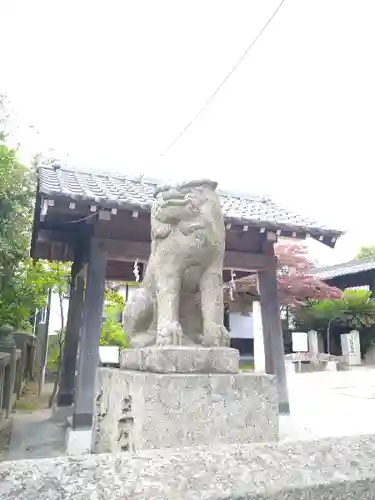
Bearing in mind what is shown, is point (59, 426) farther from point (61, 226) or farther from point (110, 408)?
point (110, 408)

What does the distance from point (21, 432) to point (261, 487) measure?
17.5 ft

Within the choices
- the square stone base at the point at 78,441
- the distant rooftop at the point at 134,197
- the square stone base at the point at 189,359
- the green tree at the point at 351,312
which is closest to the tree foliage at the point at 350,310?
the green tree at the point at 351,312

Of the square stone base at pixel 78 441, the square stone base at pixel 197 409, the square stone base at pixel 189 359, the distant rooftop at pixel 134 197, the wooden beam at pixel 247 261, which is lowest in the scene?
the square stone base at pixel 78 441

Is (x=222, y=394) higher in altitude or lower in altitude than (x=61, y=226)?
lower

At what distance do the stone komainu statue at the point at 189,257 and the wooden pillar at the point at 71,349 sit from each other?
12.9ft

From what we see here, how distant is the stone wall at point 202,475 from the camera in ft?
2.78

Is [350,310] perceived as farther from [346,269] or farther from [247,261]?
[247,261]

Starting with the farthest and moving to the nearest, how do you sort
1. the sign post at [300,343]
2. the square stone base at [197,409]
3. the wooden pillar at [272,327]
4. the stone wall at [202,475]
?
the sign post at [300,343] < the wooden pillar at [272,327] < the square stone base at [197,409] < the stone wall at [202,475]

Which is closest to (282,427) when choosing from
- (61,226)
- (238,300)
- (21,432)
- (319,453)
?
(21,432)

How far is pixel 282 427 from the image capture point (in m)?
5.03

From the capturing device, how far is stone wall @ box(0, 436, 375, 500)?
85 centimetres

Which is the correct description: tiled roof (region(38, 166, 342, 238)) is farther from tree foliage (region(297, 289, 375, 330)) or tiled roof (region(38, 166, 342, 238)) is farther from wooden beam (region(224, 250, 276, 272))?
tree foliage (region(297, 289, 375, 330))

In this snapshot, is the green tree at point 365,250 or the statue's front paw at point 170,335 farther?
the green tree at point 365,250

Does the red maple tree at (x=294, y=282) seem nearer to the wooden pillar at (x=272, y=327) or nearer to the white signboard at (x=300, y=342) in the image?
the white signboard at (x=300, y=342)
